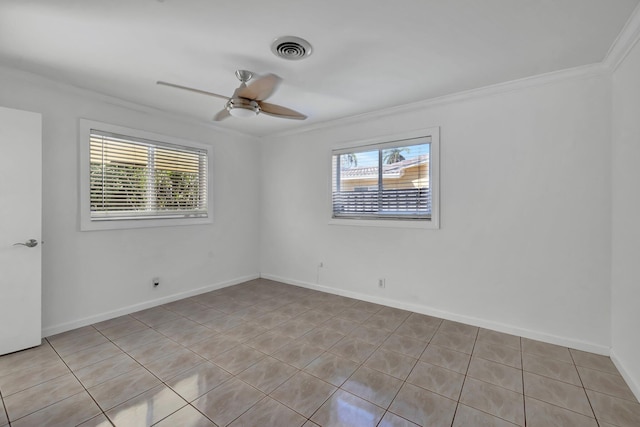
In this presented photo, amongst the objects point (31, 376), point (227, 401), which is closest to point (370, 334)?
point (227, 401)

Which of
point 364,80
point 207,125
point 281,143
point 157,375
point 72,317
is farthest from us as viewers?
point 281,143

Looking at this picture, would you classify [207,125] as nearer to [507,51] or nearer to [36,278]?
[36,278]

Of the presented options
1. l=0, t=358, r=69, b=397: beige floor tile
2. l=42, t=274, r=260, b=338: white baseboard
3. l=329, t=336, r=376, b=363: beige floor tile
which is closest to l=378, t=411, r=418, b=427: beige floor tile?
l=329, t=336, r=376, b=363: beige floor tile

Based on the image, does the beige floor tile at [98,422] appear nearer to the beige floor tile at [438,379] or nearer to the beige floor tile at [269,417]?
the beige floor tile at [269,417]

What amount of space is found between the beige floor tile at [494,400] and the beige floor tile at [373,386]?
0.47m

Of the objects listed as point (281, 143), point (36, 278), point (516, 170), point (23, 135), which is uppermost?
point (281, 143)

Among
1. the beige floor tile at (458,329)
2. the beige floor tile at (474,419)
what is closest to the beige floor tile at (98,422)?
the beige floor tile at (474,419)

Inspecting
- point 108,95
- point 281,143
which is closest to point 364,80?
point 281,143

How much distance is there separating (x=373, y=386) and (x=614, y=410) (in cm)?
153

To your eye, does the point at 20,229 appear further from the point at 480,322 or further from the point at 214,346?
the point at 480,322

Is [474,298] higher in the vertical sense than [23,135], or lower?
lower

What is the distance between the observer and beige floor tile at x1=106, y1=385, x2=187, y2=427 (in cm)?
176

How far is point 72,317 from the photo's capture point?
3.06 meters

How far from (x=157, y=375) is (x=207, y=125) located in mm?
3342
